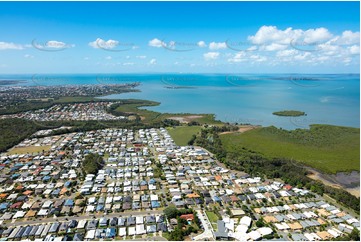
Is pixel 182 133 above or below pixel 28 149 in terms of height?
below

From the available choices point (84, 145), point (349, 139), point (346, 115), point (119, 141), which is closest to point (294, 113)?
point (346, 115)

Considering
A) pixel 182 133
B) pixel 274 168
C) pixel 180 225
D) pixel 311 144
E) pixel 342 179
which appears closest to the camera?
pixel 180 225

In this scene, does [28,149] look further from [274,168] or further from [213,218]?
[274,168]

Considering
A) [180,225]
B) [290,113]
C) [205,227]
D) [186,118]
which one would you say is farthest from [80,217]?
[290,113]

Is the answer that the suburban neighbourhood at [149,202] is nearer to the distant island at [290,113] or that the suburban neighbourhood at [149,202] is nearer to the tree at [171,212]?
the tree at [171,212]

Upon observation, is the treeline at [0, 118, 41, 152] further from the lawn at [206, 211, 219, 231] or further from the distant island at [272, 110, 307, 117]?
the distant island at [272, 110, 307, 117]

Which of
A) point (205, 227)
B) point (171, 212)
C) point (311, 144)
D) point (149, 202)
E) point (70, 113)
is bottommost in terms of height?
point (311, 144)

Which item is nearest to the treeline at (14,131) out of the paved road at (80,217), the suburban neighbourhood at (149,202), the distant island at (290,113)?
the suburban neighbourhood at (149,202)
